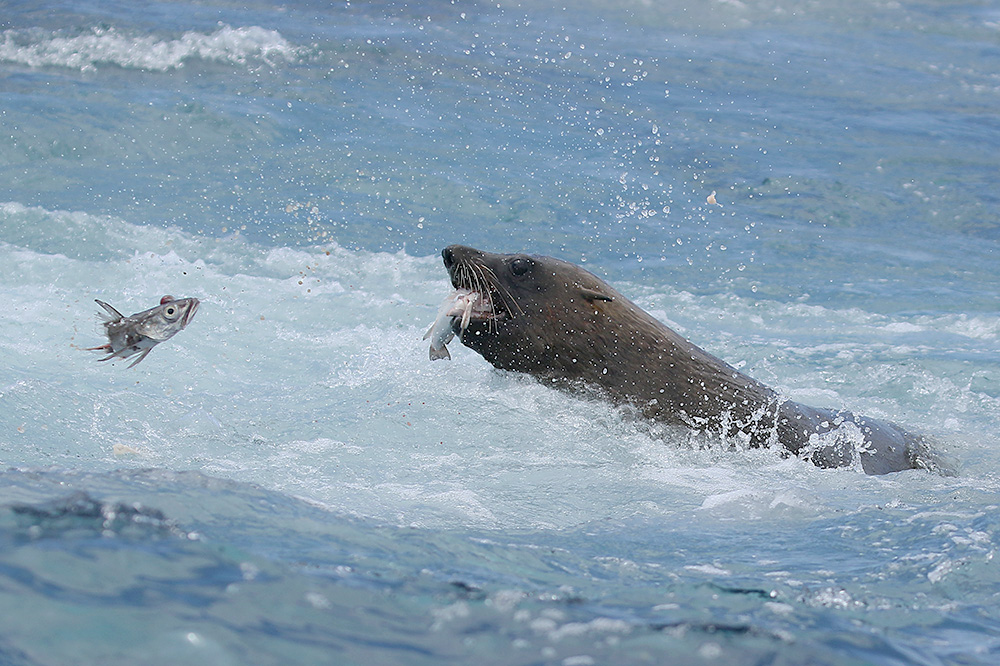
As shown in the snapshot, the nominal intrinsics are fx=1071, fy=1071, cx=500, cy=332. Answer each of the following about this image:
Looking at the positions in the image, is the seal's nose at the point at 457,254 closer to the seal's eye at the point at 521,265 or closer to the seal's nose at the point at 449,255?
the seal's nose at the point at 449,255

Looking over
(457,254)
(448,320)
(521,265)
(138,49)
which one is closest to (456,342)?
(521,265)

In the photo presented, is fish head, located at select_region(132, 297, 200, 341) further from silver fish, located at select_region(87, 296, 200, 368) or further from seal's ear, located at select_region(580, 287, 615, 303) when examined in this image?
seal's ear, located at select_region(580, 287, 615, 303)

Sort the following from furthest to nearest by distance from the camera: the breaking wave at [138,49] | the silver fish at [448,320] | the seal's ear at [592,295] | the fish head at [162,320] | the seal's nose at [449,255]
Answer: the breaking wave at [138,49] < the seal's ear at [592,295] < the seal's nose at [449,255] < the silver fish at [448,320] < the fish head at [162,320]

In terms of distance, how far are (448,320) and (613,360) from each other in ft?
2.54

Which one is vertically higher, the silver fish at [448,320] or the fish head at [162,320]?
the silver fish at [448,320]

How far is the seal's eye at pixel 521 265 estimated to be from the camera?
4.73 m

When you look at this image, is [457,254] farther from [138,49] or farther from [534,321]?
[138,49]

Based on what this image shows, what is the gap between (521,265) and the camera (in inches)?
187

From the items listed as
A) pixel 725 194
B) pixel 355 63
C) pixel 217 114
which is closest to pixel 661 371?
pixel 725 194

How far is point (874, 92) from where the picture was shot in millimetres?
14477

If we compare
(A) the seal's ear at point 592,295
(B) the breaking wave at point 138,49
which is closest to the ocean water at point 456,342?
(B) the breaking wave at point 138,49

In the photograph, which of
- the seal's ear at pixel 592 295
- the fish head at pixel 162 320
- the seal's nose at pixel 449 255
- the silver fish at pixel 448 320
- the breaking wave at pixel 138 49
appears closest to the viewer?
the fish head at pixel 162 320

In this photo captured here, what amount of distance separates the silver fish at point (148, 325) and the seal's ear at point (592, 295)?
1861mm

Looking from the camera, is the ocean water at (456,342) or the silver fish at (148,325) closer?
the ocean water at (456,342)
